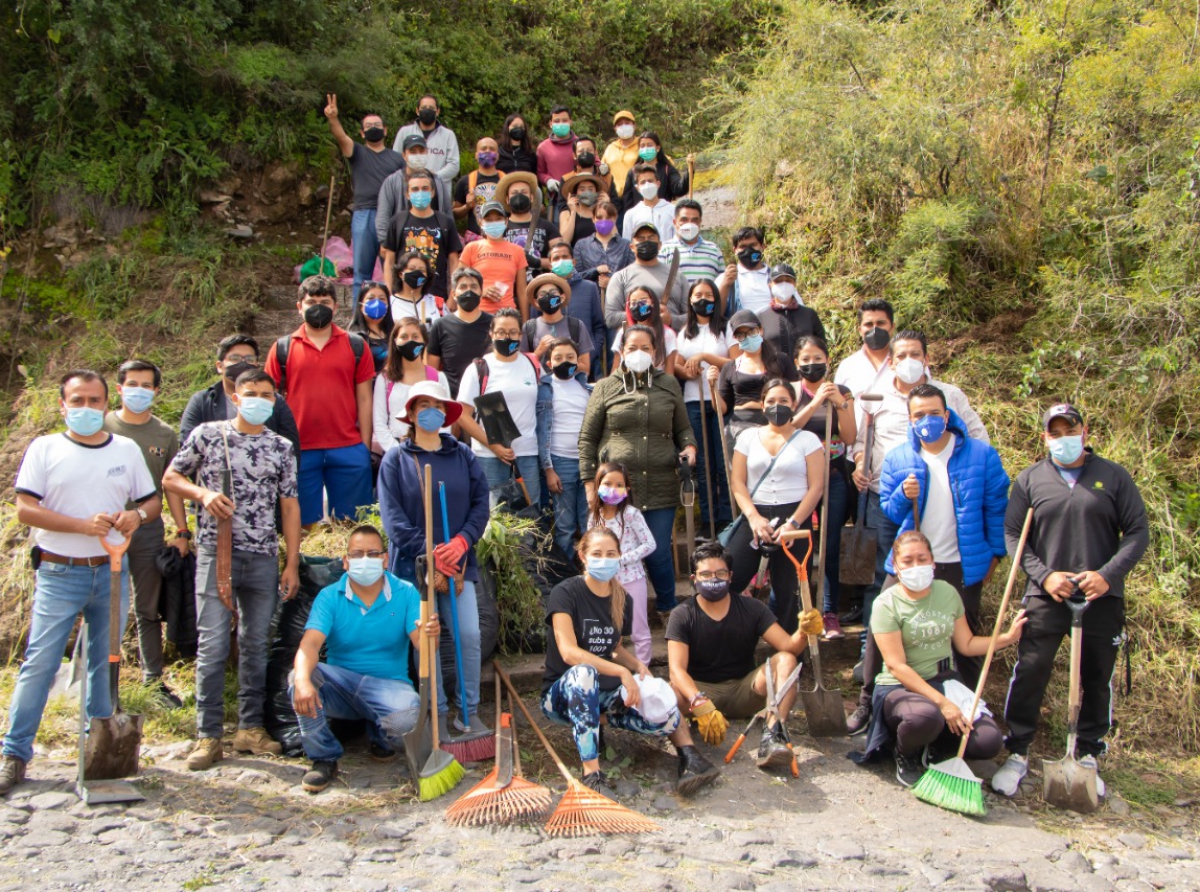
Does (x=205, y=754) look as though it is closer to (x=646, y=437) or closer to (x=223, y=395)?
(x=223, y=395)

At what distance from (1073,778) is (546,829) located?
285cm

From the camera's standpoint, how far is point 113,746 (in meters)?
5.28

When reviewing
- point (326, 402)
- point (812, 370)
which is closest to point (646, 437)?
point (812, 370)

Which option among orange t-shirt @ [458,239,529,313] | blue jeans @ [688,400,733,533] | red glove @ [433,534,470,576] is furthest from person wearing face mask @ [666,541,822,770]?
orange t-shirt @ [458,239,529,313]

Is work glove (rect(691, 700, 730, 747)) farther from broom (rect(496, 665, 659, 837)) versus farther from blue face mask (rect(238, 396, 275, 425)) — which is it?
blue face mask (rect(238, 396, 275, 425))

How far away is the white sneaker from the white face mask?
237cm

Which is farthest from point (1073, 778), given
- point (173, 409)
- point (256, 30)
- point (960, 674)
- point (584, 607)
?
point (256, 30)

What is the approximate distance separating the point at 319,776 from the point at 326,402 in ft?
8.13

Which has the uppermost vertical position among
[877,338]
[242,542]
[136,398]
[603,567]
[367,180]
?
[367,180]

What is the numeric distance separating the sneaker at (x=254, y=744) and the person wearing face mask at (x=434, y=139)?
6347 mm

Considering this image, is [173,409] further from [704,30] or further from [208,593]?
[704,30]

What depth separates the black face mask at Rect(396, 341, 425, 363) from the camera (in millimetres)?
7270

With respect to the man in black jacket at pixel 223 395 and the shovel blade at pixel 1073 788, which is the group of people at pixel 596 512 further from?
the shovel blade at pixel 1073 788

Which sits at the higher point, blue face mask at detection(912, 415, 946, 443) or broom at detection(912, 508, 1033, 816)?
blue face mask at detection(912, 415, 946, 443)
